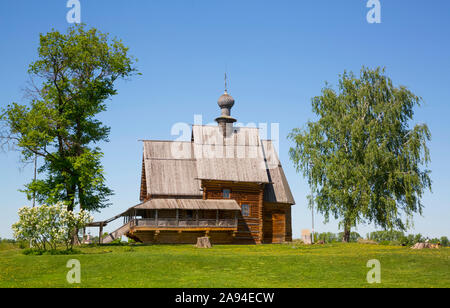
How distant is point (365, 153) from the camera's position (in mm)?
43656

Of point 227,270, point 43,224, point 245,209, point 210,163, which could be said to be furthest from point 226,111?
point 227,270

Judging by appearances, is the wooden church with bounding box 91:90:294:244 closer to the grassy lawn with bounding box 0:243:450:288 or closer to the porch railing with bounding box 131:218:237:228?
the porch railing with bounding box 131:218:237:228

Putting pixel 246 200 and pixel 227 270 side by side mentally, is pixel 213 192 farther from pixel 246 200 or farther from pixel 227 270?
pixel 227 270

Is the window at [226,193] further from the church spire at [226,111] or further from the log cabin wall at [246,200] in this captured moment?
the church spire at [226,111]

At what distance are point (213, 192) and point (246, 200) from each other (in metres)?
3.40

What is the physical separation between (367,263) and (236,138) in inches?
1074

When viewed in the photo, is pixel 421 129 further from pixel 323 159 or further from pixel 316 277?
pixel 316 277

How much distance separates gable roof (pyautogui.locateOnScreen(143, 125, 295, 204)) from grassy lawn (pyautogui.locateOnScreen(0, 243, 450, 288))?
61.8 ft

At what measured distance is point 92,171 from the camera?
136 feet

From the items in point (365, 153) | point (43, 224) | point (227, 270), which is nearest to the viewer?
point (227, 270)

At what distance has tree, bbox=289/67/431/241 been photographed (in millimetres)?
43094
